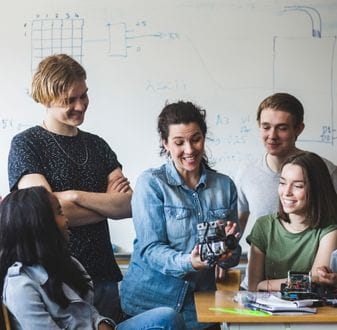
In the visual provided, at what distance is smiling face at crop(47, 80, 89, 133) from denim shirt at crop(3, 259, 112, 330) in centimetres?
64

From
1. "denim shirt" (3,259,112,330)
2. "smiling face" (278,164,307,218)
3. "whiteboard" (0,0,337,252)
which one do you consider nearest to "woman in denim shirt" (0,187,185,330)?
"denim shirt" (3,259,112,330)

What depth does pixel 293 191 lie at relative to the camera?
2703 millimetres

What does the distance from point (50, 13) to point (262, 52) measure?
3.96ft

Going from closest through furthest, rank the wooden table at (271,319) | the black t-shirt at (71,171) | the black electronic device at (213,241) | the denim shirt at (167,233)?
the wooden table at (271,319)
the black electronic device at (213,241)
the denim shirt at (167,233)
the black t-shirt at (71,171)

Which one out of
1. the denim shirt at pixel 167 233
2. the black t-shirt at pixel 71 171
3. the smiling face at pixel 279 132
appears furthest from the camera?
the smiling face at pixel 279 132

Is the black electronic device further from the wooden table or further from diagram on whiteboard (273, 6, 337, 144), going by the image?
diagram on whiteboard (273, 6, 337, 144)

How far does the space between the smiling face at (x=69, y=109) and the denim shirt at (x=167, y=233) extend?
36cm

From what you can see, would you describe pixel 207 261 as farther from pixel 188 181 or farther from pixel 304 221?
pixel 304 221

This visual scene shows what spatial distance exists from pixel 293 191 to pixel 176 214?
49cm

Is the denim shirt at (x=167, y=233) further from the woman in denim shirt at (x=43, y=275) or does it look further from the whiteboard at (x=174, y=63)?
the whiteboard at (x=174, y=63)

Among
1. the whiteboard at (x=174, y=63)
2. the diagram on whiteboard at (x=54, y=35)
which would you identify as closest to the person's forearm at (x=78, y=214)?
the whiteboard at (x=174, y=63)

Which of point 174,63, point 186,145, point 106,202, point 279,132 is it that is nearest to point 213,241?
point 186,145

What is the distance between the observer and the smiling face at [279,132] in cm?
314

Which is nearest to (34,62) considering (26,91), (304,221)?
(26,91)
